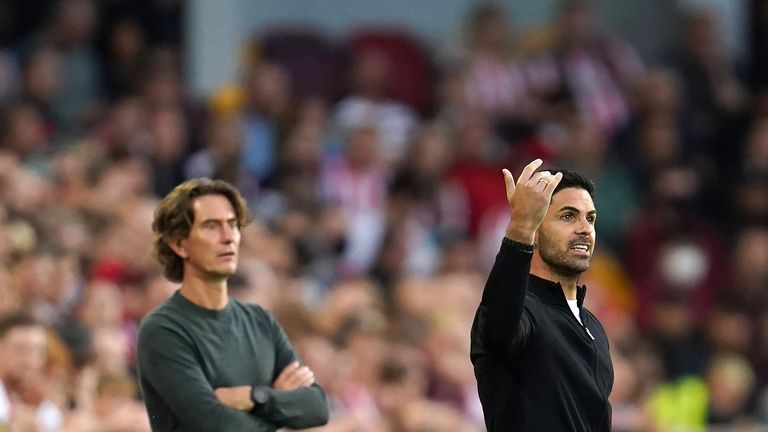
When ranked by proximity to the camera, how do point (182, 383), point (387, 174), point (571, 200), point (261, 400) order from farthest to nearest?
point (387, 174) < point (261, 400) < point (182, 383) < point (571, 200)

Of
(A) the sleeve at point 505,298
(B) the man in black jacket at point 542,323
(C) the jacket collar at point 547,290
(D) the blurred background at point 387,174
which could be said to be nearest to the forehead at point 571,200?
(B) the man in black jacket at point 542,323

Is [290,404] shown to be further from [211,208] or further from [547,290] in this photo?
[547,290]

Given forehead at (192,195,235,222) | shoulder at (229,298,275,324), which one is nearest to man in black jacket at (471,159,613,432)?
shoulder at (229,298,275,324)

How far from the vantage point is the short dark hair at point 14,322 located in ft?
24.1

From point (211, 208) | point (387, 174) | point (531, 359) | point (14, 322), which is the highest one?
point (387, 174)

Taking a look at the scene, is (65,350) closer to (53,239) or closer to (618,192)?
(53,239)

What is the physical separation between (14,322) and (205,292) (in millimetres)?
1565

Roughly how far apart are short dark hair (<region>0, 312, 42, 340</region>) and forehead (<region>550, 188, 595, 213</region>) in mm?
2936

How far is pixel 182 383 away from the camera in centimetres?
584

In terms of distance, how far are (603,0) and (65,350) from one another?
886 cm

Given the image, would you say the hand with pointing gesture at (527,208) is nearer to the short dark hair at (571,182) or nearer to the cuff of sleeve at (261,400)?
the short dark hair at (571,182)

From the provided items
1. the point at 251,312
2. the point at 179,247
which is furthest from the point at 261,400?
the point at 179,247

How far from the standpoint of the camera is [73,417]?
298 inches

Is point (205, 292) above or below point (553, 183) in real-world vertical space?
above
